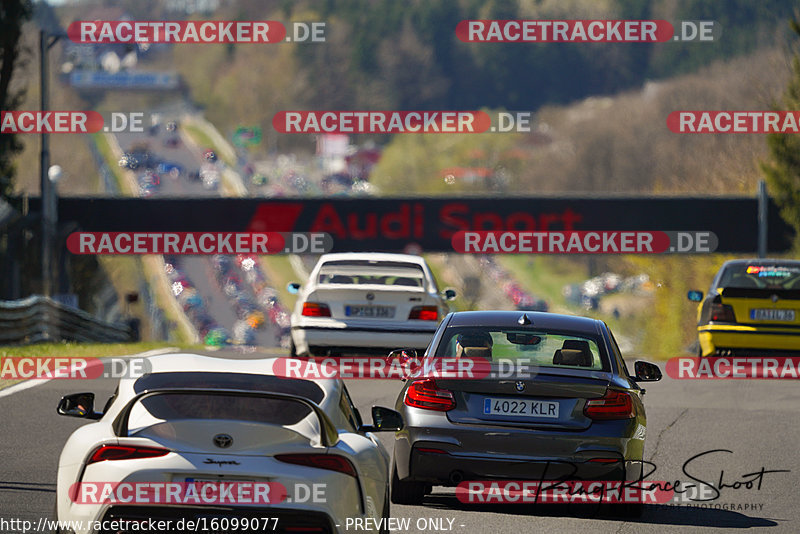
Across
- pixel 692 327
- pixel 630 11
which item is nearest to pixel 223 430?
pixel 692 327

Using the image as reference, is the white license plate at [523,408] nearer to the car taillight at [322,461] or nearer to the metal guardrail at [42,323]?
the car taillight at [322,461]

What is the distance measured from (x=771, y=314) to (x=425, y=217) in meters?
25.6

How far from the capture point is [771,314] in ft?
61.3

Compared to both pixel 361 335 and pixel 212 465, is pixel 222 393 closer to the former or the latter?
pixel 212 465

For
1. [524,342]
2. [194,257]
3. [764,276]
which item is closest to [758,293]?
[764,276]

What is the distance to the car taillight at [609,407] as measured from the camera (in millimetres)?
8945

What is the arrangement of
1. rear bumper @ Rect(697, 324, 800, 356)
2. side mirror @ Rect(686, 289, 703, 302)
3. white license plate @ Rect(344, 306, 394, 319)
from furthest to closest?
side mirror @ Rect(686, 289, 703, 302) → rear bumper @ Rect(697, 324, 800, 356) → white license plate @ Rect(344, 306, 394, 319)

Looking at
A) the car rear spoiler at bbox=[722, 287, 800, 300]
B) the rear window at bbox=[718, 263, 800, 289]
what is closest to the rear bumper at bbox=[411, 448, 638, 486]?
the car rear spoiler at bbox=[722, 287, 800, 300]

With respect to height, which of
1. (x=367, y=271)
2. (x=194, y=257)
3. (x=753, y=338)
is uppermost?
(x=194, y=257)

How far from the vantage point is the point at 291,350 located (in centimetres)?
1839

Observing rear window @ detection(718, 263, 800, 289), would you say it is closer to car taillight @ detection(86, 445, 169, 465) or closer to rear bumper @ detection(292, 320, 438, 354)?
rear bumper @ detection(292, 320, 438, 354)

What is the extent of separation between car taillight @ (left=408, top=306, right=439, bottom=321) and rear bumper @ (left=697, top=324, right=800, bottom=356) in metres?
Answer: 3.68

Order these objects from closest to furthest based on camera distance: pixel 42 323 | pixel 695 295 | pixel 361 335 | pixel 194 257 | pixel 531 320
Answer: pixel 531 320
pixel 361 335
pixel 695 295
pixel 42 323
pixel 194 257

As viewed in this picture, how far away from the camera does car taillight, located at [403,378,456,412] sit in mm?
9062
